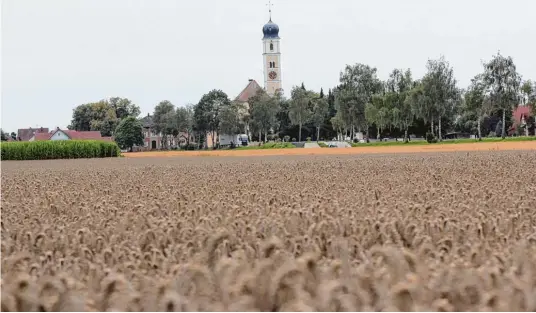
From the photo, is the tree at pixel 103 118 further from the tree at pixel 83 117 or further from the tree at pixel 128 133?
the tree at pixel 128 133

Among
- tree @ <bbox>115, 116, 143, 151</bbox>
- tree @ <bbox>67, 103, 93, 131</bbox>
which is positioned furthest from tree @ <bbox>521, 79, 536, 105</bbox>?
tree @ <bbox>67, 103, 93, 131</bbox>

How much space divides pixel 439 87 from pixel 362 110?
16.1 metres

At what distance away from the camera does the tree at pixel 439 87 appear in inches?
4011

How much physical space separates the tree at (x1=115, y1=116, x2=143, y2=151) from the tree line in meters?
0.18

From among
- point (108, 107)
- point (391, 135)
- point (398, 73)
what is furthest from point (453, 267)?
point (108, 107)

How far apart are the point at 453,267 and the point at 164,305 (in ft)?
4.57

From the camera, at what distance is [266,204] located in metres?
7.90

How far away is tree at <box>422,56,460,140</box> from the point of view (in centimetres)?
10188

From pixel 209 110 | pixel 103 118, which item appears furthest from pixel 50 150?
pixel 103 118

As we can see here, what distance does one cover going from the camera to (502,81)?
10038 cm

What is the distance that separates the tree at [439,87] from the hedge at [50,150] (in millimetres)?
46845

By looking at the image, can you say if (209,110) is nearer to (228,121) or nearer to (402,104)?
(228,121)

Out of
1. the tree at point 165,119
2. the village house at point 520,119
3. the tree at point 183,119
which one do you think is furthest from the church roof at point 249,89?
the village house at point 520,119

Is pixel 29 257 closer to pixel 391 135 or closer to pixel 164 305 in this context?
pixel 164 305
